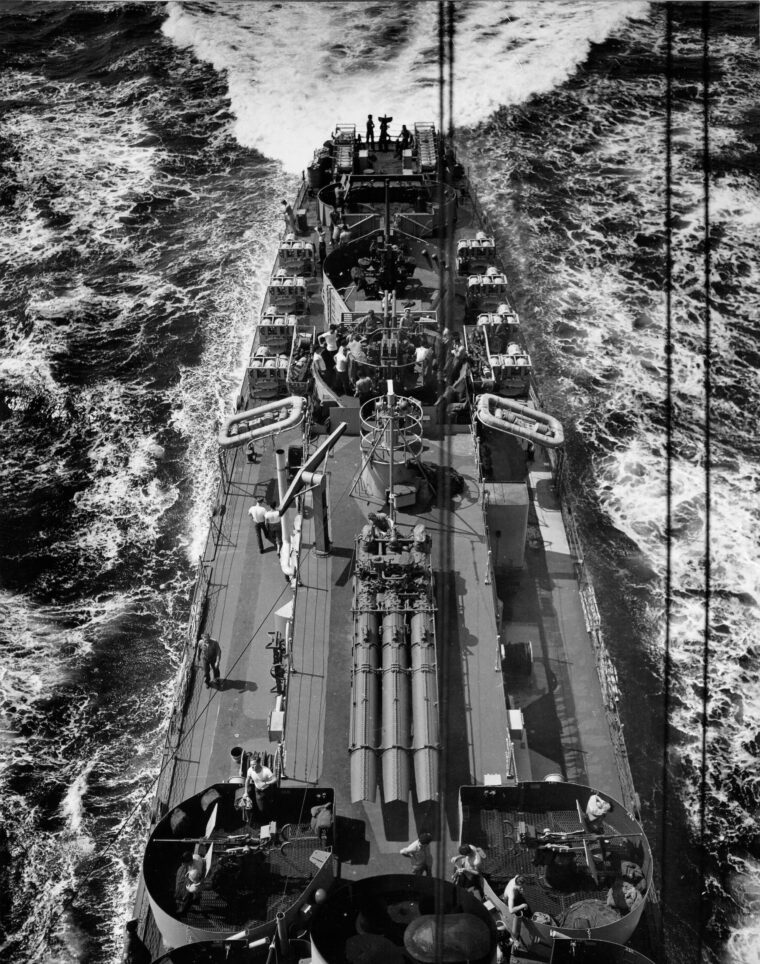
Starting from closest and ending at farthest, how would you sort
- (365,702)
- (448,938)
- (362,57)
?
(448,938) < (365,702) < (362,57)

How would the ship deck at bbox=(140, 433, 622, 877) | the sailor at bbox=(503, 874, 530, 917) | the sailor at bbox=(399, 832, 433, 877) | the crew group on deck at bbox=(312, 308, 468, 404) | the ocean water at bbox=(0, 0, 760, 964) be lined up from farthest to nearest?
the crew group on deck at bbox=(312, 308, 468, 404), the ocean water at bbox=(0, 0, 760, 964), the ship deck at bbox=(140, 433, 622, 877), the sailor at bbox=(399, 832, 433, 877), the sailor at bbox=(503, 874, 530, 917)

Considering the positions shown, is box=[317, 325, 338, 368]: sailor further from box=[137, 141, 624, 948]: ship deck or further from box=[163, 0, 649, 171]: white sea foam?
box=[163, 0, 649, 171]: white sea foam

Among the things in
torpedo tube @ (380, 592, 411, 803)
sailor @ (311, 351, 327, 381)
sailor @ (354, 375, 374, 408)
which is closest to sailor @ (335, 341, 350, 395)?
sailor @ (311, 351, 327, 381)

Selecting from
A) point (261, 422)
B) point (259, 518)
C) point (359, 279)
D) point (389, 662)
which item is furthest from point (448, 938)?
point (359, 279)

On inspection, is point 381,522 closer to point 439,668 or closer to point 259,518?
point 259,518

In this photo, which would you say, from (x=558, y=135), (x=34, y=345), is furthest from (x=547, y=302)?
(x=34, y=345)

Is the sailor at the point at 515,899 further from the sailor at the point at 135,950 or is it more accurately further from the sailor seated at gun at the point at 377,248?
the sailor seated at gun at the point at 377,248
